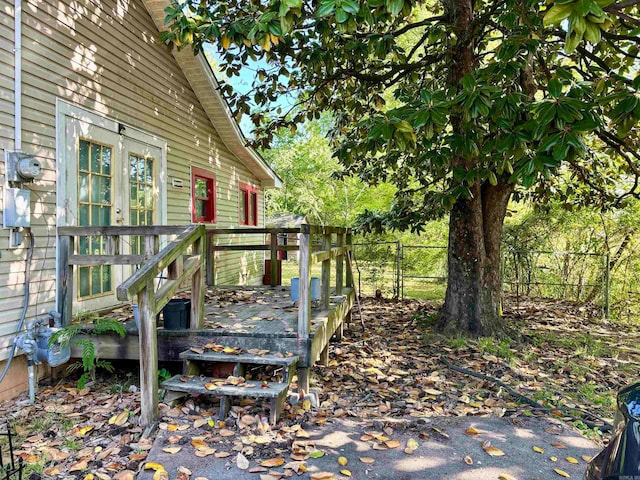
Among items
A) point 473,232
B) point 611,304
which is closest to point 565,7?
point 473,232

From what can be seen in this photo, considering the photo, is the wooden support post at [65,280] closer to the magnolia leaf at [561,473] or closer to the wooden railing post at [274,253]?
the wooden railing post at [274,253]

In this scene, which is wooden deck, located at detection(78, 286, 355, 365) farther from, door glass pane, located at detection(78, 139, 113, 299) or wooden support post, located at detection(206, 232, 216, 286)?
wooden support post, located at detection(206, 232, 216, 286)

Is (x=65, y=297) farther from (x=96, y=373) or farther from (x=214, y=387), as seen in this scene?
(x=214, y=387)

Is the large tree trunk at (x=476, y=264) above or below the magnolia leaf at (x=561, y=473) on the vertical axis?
above

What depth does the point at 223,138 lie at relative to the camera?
30.6 feet

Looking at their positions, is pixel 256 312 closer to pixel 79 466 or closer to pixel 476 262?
pixel 79 466

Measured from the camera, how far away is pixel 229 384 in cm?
369

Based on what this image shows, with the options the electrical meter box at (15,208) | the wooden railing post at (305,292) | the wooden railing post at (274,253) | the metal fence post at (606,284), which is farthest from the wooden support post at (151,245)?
the metal fence post at (606,284)

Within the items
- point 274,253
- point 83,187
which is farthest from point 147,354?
point 274,253

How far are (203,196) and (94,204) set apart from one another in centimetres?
354

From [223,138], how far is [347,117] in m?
2.76

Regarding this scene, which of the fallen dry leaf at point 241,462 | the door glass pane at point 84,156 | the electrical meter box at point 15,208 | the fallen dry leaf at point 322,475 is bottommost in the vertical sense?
the fallen dry leaf at point 322,475

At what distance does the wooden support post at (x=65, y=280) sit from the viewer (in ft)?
14.5

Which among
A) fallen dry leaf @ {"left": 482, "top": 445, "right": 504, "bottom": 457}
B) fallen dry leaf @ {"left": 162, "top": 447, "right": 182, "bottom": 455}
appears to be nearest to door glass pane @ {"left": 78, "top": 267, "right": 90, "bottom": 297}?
fallen dry leaf @ {"left": 162, "top": 447, "right": 182, "bottom": 455}
